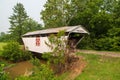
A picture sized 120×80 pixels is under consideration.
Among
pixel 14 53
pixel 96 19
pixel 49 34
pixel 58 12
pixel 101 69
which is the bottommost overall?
pixel 14 53

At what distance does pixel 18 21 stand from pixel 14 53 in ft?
84.8

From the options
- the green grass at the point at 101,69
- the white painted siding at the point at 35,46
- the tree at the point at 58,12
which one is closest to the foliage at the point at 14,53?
the white painted siding at the point at 35,46

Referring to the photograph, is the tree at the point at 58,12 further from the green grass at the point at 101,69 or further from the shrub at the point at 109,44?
the green grass at the point at 101,69

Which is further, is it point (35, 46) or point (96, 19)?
point (35, 46)

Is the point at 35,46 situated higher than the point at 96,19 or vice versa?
the point at 96,19

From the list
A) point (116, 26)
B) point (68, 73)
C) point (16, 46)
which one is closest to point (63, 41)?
point (68, 73)

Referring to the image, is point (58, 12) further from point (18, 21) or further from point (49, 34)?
point (18, 21)

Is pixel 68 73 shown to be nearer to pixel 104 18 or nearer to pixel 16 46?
pixel 104 18

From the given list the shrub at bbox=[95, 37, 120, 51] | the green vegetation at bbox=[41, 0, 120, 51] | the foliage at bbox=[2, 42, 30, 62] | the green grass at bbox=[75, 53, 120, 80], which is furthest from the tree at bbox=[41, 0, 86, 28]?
the green grass at bbox=[75, 53, 120, 80]

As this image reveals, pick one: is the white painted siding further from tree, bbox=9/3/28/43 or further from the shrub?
tree, bbox=9/3/28/43

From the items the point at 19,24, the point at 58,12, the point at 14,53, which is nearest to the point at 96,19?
the point at 58,12

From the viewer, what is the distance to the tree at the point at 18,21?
49150mm

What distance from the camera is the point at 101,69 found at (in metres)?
14.0

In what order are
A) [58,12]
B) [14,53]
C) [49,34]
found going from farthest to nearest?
[58,12]
[14,53]
[49,34]
